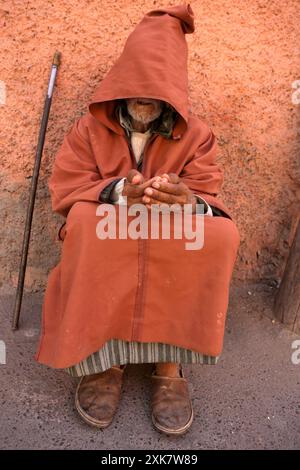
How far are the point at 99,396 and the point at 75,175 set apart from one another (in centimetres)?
97

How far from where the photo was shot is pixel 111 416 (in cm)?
194

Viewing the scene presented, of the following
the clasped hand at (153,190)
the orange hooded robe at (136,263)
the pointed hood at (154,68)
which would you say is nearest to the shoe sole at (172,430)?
the orange hooded robe at (136,263)

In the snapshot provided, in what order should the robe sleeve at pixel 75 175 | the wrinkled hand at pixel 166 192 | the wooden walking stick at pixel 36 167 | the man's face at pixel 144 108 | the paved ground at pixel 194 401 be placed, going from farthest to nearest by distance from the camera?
the wooden walking stick at pixel 36 167
the man's face at pixel 144 108
the robe sleeve at pixel 75 175
the paved ground at pixel 194 401
the wrinkled hand at pixel 166 192

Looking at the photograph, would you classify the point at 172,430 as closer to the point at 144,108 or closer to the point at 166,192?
the point at 166,192

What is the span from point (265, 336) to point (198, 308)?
35.3 inches

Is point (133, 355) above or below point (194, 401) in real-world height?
above

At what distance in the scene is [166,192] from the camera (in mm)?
1811

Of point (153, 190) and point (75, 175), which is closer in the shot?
point (153, 190)

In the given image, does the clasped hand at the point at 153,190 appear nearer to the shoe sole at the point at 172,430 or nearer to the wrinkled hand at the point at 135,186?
the wrinkled hand at the point at 135,186

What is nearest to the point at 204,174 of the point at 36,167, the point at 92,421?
the point at 36,167

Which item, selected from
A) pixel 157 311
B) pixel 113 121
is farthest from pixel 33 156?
pixel 157 311

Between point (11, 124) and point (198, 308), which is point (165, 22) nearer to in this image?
point (11, 124)

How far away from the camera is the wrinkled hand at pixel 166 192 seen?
5.82 feet

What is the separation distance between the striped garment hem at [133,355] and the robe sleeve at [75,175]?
0.62 metres
